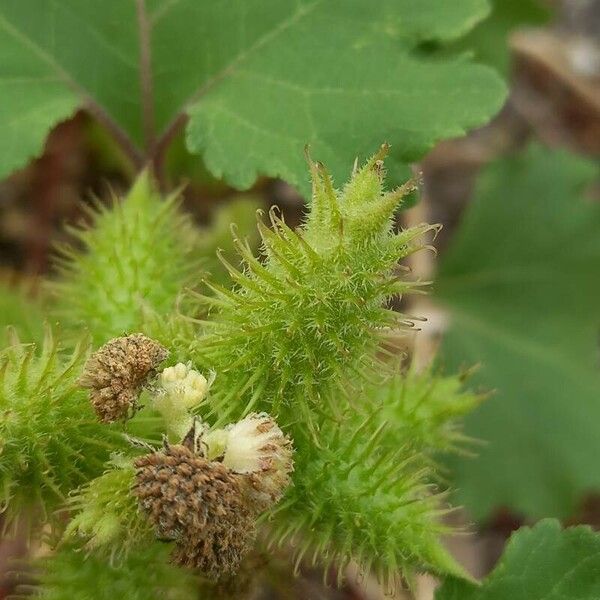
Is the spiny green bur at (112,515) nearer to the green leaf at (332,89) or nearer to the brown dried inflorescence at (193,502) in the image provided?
the brown dried inflorescence at (193,502)

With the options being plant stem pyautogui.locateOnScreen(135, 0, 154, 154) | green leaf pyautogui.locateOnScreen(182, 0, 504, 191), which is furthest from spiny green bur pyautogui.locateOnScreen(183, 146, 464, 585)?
plant stem pyautogui.locateOnScreen(135, 0, 154, 154)

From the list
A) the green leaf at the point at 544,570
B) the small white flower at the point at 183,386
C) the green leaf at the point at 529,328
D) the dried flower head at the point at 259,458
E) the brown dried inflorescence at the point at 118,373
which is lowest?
the green leaf at the point at 529,328

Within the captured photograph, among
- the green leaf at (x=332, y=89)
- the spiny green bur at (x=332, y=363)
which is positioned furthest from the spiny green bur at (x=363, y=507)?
the green leaf at (x=332, y=89)

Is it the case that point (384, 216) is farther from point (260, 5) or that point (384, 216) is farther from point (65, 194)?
point (65, 194)

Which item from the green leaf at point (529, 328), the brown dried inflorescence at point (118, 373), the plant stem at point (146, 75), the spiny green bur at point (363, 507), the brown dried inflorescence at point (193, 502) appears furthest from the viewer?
the green leaf at point (529, 328)

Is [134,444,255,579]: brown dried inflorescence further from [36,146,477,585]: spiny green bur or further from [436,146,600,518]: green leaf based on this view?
[436,146,600,518]: green leaf

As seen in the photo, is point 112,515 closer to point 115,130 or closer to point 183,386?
point 183,386
